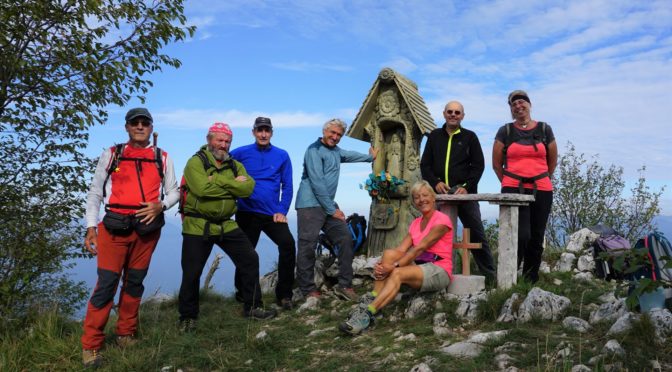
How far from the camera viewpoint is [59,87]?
9375 millimetres

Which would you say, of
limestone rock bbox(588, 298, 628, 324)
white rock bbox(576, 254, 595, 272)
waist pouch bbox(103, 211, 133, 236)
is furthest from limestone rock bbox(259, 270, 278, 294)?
white rock bbox(576, 254, 595, 272)

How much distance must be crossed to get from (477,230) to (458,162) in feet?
3.21

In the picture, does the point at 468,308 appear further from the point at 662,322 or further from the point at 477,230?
the point at 662,322

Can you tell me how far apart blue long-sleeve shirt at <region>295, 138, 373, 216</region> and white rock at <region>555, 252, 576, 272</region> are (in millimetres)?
4453

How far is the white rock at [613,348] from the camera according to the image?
3.85m

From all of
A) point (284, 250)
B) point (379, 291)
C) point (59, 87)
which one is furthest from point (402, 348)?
point (59, 87)

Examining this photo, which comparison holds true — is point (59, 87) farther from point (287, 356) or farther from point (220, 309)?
point (287, 356)

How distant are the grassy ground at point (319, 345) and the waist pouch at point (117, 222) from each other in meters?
1.26

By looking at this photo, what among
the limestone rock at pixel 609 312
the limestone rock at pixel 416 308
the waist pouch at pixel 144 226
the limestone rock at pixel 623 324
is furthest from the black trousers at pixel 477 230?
the waist pouch at pixel 144 226

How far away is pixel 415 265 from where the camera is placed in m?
5.71

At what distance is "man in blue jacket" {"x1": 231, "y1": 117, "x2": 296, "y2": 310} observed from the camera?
667 cm

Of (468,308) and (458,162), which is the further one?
(458,162)

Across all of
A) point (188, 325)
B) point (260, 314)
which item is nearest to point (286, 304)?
point (260, 314)

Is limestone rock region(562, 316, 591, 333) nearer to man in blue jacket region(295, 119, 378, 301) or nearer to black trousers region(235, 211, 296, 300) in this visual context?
man in blue jacket region(295, 119, 378, 301)
